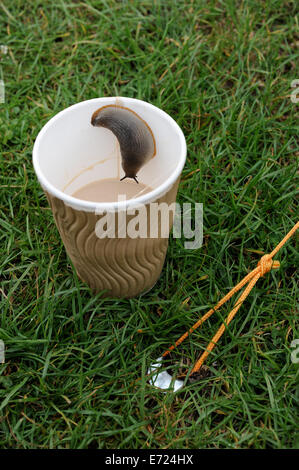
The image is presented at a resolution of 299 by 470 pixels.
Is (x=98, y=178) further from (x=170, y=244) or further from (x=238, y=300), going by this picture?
(x=238, y=300)

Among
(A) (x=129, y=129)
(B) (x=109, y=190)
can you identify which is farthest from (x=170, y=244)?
(A) (x=129, y=129)

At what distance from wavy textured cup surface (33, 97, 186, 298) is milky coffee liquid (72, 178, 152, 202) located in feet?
0.05

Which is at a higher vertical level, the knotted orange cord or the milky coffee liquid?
the milky coffee liquid

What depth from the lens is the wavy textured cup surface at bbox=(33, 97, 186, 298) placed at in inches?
38.5

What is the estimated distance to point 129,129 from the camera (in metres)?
1.12

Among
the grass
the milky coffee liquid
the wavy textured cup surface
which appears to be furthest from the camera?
the milky coffee liquid

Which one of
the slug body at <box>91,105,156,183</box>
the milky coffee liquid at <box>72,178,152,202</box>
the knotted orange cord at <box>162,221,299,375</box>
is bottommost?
the knotted orange cord at <box>162,221,299,375</box>

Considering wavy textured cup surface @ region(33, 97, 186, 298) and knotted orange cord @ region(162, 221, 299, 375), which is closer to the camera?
wavy textured cup surface @ region(33, 97, 186, 298)

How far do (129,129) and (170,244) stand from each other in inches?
12.8

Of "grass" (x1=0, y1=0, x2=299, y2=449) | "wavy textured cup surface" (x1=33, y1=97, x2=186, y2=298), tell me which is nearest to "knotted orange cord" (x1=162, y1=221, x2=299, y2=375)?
"grass" (x1=0, y1=0, x2=299, y2=449)

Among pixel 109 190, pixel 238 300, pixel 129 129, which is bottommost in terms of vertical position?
pixel 238 300

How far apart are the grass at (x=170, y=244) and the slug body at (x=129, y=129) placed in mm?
263

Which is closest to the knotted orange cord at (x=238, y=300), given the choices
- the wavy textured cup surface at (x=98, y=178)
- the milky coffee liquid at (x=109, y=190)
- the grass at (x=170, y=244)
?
the grass at (x=170, y=244)

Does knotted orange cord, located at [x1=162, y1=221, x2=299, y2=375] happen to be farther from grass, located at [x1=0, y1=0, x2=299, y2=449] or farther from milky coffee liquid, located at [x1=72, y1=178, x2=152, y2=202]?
milky coffee liquid, located at [x1=72, y1=178, x2=152, y2=202]
